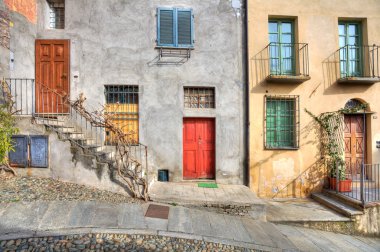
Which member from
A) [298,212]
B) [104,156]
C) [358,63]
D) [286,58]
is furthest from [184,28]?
[298,212]

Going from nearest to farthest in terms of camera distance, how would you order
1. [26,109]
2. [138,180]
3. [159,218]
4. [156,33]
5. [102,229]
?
1. [102,229]
2. [159,218]
3. [138,180]
4. [26,109]
5. [156,33]

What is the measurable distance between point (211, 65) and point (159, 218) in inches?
194

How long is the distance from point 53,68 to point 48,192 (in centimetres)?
420

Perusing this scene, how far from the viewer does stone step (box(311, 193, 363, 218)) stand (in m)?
6.00

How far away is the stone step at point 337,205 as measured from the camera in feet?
19.7

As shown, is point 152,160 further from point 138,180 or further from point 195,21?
point 195,21

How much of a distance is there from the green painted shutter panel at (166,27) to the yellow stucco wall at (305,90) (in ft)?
8.24

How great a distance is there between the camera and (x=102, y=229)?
4.00 meters

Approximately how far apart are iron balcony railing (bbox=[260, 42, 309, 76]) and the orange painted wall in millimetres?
7232

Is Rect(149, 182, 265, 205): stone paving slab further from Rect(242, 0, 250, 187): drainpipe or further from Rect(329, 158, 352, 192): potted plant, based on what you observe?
Rect(329, 158, 352, 192): potted plant

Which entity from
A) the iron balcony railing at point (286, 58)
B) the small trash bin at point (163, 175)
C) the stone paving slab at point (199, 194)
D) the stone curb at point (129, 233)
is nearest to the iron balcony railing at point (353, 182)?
the stone paving slab at point (199, 194)

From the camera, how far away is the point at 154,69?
294 inches

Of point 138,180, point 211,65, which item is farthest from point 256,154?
point 138,180

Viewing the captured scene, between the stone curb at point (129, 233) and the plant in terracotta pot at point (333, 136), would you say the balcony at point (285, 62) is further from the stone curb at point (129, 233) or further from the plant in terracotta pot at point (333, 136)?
the stone curb at point (129, 233)
